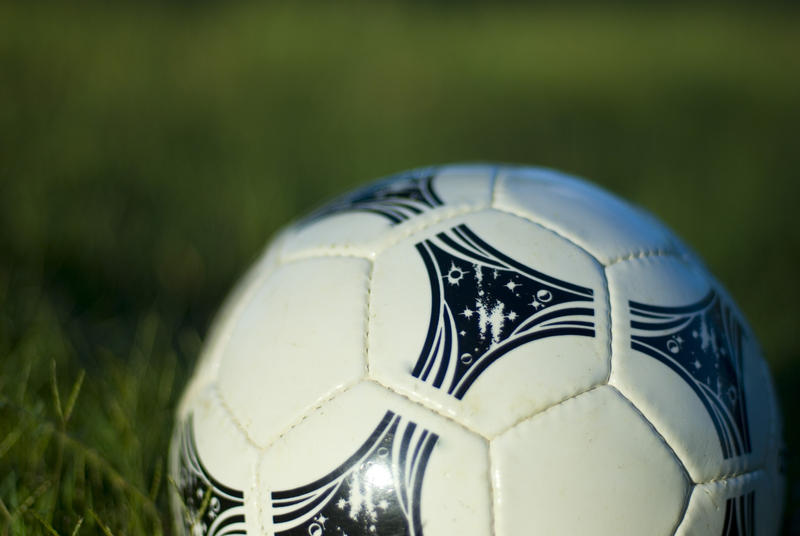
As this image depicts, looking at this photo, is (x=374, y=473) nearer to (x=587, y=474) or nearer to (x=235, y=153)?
(x=587, y=474)

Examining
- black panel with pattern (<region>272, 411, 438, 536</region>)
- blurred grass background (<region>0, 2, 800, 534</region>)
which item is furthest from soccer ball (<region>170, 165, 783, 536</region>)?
blurred grass background (<region>0, 2, 800, 534</region>)

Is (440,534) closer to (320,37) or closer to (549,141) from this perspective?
(549,141)

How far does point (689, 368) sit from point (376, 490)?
707 millimetres

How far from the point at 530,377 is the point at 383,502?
37cm

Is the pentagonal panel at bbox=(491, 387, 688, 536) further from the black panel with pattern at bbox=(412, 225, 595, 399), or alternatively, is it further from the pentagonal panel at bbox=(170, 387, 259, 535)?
the pentagonal panel at bbox=(170, 387, 259, 535)

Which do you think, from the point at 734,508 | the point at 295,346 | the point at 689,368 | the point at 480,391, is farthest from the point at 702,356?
the point at 295,346

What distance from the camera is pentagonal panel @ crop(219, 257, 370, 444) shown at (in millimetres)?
1529

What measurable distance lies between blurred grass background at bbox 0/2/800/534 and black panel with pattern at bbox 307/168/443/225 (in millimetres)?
826

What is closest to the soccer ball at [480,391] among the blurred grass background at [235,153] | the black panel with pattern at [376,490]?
the black panel with pattern at [376,490]

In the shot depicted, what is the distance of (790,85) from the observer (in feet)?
21.6

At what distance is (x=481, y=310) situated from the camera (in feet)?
5.06

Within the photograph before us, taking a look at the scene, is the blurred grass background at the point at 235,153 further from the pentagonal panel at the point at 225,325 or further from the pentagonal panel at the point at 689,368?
the pentagonal panel at the point at 689,368

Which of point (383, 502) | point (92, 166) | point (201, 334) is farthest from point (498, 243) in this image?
point (92, 166)

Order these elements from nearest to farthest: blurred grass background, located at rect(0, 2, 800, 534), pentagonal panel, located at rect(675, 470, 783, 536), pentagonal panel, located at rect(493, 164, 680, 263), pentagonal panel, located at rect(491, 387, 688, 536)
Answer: pentagonal panel, located at rect(491, 387, 688, 536), pentagonal panel, located at rect(675, 470, 783, 536), pentagonal panel, located at rect(493, 164, 680, 263), blurred grass background, located at rect(0, 2, 800, 534)
